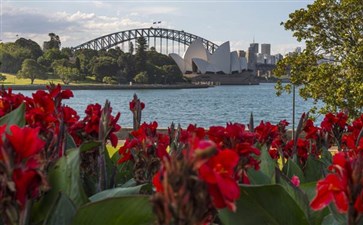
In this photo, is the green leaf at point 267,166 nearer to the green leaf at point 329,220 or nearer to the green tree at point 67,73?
the green leaf at point 329,220

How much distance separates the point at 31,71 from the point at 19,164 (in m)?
84.2

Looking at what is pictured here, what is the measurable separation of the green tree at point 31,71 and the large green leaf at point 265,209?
82.6 m

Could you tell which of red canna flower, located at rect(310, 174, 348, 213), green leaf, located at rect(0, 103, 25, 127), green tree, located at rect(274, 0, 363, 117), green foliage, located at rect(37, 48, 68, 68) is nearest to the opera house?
green foliage, located at rect(37, 48, 68, 68)

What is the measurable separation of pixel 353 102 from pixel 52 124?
9467mm

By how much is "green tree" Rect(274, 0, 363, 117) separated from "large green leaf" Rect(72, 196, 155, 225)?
10114 mm

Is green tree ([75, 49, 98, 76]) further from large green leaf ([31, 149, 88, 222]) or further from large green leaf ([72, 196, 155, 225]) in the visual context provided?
large green leaf ([72, 196, 155, 225])

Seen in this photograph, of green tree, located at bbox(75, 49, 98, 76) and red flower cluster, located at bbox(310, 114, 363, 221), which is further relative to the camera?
green tree, located at bbox(75, 49, 98, 76)

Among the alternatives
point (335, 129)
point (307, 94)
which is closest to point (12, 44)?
point (307, 94)

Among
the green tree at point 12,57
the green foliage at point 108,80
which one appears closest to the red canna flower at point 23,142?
the green foliage at point 108,80

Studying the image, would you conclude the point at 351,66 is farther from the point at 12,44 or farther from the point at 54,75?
the point at 12,44

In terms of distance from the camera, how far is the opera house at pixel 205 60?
81.2 metres

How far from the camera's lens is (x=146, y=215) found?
113 cm

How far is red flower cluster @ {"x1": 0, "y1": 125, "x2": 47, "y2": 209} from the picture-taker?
87 centimetres

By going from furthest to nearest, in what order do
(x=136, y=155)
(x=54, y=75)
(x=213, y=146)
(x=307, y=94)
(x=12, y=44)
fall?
(x=12, y=44) < (x=54, y=75) < (x=307, y=94) < (x=136, y=155) < (x=213, y=146)
